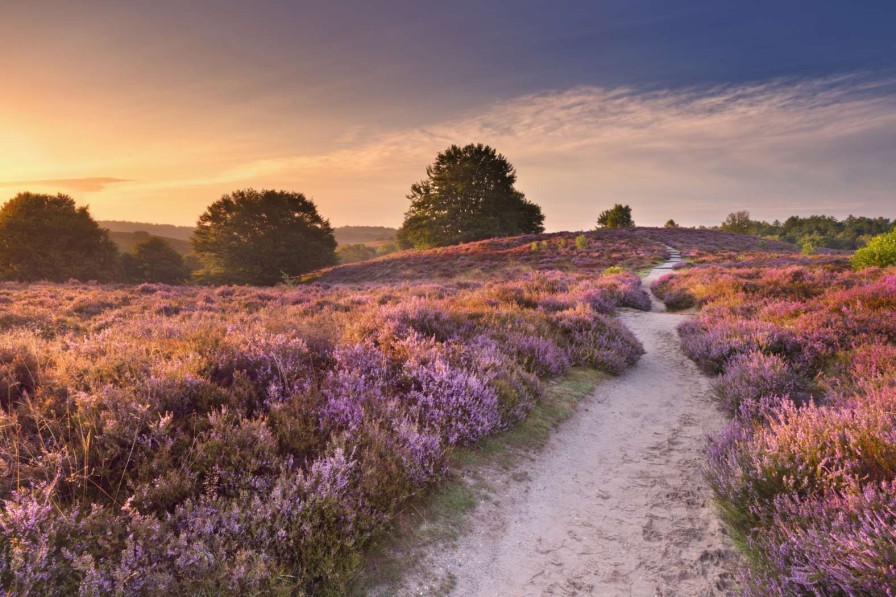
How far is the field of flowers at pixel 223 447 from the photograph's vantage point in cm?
227

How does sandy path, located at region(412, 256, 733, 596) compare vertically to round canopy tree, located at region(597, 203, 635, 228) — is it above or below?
below

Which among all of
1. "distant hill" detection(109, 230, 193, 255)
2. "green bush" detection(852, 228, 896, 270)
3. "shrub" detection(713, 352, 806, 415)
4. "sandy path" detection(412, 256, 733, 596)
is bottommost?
"sandy path" detection(412, 256, 733, 596)

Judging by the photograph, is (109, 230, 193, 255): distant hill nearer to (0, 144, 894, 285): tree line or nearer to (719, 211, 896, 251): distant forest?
(0, 144, 894, 285): tree line

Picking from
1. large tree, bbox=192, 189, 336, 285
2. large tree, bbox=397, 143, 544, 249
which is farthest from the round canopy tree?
large tree, bbox=192, 189, 336, 285

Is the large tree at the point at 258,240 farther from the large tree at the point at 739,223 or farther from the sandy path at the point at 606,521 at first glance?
the large tree at the point at 739,223

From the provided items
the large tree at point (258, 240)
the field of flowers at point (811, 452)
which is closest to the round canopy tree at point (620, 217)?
the large tree at point (258, 240)

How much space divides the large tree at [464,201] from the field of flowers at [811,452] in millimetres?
50739

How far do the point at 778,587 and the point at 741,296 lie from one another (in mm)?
11611

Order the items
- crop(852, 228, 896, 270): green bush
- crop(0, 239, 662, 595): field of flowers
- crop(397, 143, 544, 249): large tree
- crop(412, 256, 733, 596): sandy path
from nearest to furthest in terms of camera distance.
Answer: crop(0, 239, 662, 595): field of flowers → crop(412, 256, 733, 596): sandy path → crop(852, 228, 896, 270): green bush → crop(397, 143, 544, 249): large tree

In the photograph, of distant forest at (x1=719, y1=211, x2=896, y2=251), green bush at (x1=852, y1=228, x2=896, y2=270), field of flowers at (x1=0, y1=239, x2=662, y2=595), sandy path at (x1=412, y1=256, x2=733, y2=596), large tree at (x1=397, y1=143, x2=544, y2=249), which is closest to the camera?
field of flowers at (x1=0, y1=239, x2=662, y2=595)

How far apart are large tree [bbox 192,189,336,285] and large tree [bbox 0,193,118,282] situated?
9.87m

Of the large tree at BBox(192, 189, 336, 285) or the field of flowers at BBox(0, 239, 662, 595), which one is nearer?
the field of flowers at BBox(0, 239, 662, 595)

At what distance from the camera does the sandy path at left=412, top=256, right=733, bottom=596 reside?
2928 mm

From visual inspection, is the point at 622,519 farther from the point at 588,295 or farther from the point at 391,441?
the point at 588,295
